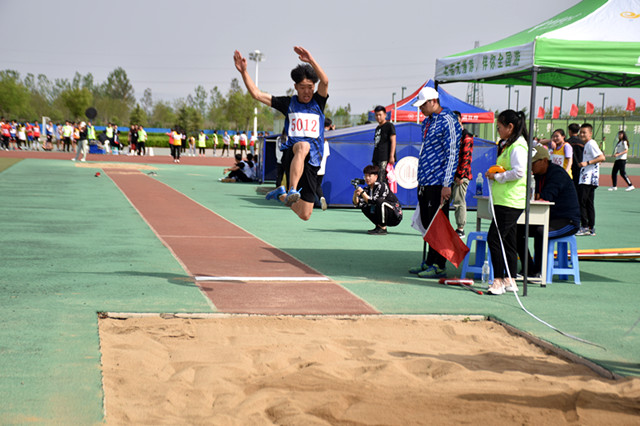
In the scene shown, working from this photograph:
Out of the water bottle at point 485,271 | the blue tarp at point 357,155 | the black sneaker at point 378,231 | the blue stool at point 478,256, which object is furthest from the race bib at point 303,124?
the blue tarp at point 357,155

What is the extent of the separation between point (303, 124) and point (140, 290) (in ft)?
7.81

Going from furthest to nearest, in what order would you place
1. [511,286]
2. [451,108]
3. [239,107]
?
1. [239,107]
2. [451,108]
3. [511,286]

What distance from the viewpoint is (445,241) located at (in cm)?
800

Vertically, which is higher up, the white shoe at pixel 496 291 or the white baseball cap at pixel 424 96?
the white baseball cap at pixel 424 96

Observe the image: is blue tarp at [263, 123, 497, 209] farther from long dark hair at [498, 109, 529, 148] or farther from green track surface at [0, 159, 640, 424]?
long dark hair at [498, 109, 529, 148]

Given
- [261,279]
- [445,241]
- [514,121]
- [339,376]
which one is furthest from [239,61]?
[339,376]

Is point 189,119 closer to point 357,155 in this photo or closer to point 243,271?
point 357,155

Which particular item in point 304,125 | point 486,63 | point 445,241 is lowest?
point 445,241

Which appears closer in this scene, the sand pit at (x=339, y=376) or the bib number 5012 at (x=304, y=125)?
the sand pit at (x=339, y=376)

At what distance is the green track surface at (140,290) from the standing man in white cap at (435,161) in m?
0.40

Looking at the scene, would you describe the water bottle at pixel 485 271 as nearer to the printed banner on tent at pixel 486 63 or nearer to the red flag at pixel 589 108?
the printed banner on tent at pixel 486 63

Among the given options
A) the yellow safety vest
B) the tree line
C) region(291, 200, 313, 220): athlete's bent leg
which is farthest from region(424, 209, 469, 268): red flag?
the tree line

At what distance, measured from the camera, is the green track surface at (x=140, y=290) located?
4242 mm

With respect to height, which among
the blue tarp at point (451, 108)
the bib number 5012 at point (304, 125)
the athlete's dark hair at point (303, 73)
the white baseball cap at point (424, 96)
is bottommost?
the bib number 5012 at point (304, 125)
